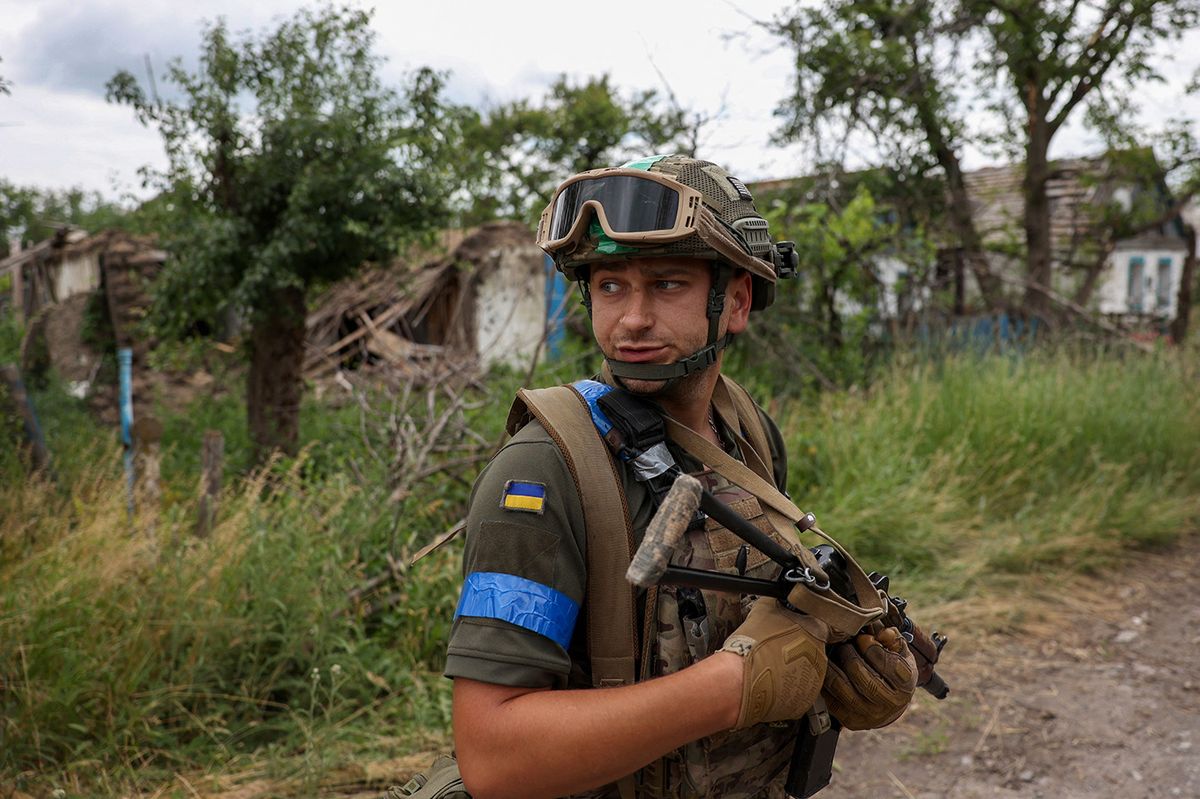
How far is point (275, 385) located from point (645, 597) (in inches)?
223

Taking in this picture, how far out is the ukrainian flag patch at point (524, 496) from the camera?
4.46 feet

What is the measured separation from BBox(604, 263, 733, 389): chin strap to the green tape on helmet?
0.52ft

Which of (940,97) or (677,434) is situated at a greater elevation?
(940,97)

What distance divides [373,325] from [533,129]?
845cm

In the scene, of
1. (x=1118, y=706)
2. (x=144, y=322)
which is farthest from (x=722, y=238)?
(x=144, y=322)

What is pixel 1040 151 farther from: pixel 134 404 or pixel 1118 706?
pixel 134 404

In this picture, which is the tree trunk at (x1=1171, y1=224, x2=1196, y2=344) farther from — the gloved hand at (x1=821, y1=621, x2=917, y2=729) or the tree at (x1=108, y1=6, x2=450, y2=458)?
the gloved hand at (x1=821, y1=621, x2=917, y2=729)

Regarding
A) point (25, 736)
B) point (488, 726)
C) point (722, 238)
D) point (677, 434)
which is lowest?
point (25, 736)

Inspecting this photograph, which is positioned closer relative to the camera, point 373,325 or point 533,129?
point 373,325

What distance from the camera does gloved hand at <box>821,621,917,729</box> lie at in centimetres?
159

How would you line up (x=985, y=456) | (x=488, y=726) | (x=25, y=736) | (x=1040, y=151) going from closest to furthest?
(x=488, y=726) → (x=25, y=736) → (x=985, y=456) → (x=1040, y=151)

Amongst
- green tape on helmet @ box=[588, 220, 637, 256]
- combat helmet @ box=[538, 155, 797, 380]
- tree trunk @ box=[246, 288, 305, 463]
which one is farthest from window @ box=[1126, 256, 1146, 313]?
green tape on helmet @ box=[588, 220, 637, 256]

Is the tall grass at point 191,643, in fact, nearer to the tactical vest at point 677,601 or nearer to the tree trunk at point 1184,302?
the tactical vest at point 677,601

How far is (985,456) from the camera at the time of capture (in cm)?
614
